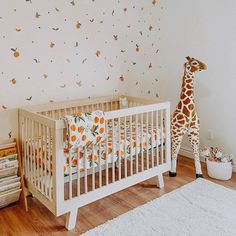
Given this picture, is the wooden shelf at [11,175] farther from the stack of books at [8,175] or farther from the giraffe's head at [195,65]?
the giraffe's head at [195,65]

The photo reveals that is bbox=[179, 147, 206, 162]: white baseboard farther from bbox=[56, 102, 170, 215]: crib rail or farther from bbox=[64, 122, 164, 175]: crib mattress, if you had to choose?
bbox=[64, 122, 164, 175]: crib mattress

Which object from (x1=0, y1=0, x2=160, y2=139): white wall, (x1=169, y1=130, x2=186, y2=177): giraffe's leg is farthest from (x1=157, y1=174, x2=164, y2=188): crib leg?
(x1=0, y1=0, x2=160, y2=139): white wall

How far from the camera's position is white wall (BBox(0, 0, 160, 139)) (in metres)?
2.42

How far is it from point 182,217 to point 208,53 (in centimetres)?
184

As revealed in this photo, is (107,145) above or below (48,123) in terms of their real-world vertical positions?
below

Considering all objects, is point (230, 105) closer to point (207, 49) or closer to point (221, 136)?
point (221, 136)

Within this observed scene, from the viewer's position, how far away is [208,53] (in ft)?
10.3

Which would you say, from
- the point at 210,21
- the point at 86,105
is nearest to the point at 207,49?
the point at 210,21

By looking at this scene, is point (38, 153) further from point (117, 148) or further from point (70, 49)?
point (70, 49)

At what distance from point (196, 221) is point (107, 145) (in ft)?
2.95

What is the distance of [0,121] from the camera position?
240 centimetres

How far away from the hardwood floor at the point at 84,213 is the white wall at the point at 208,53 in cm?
69

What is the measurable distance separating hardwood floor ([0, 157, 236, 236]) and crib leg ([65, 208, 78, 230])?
0.04 m

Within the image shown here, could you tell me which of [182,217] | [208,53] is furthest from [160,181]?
[208,53]
